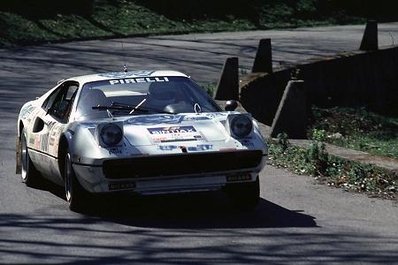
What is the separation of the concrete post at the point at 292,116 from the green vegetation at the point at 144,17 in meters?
15.6

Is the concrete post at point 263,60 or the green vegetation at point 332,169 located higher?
the green vegetation at point 332,169

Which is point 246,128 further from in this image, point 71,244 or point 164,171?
point 71,244

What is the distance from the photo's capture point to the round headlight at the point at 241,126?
1005cm

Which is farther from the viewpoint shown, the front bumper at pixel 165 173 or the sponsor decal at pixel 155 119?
the sponsor decal at pixel 155 119

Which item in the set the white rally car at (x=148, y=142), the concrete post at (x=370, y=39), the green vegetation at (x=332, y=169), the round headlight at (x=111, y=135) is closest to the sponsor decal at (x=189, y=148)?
the white rally car at (x=148, y=142)

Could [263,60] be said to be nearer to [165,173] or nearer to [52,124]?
[52,124]

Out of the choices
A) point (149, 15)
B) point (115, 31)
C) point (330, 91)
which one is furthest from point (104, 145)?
point (149, 15)

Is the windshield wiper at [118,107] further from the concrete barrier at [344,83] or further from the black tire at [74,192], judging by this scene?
the concrete barrier at [344,83]

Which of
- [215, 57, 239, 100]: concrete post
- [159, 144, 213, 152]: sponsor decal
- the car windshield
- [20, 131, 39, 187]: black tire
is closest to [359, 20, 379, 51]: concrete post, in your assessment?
[215, 57, 239, 100]: concrete post

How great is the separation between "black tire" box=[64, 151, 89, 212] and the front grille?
1.94 feet

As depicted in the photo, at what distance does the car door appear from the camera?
10906mm

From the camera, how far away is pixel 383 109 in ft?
81.9

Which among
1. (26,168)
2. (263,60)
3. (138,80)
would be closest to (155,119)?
(138,80)

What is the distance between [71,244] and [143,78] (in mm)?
2952
